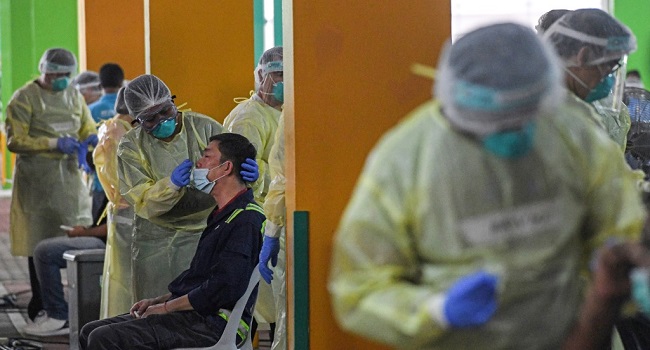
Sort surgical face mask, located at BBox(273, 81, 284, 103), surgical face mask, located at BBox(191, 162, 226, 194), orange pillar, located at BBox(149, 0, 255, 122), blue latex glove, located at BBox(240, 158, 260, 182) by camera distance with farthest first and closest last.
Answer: orange pillar, located at BBox(149, 0, 255, 122) → surgical face mask, located at BBox(273, 81, 284, 103) → surgical face mask, located at BBox(191, 162, 226, 194) → blue latex glove, located at BBox(240, 158, 260, 182)

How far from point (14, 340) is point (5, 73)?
400 inches

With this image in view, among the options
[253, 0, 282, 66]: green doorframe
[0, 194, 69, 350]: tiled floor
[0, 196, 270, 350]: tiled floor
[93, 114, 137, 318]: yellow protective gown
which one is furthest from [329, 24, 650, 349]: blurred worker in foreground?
[253, 0, 282, 66]: green doorframe

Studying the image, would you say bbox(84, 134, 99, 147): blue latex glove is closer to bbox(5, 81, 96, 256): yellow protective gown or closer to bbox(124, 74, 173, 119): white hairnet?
bbox(5, 81, 96, 256): yellow protective gown

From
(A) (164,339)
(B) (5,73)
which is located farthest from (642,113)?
(B) (5,73)

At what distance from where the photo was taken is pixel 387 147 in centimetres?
217

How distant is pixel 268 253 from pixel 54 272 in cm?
234

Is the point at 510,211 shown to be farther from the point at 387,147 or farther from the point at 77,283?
the point at 77,283

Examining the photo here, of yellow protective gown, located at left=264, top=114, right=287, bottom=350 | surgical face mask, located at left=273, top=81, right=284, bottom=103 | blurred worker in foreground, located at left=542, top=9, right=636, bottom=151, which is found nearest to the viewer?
blurred worker in foreground, located at left=542, top=9, right=636, bottom=151

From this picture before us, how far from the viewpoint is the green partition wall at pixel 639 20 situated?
11.1m

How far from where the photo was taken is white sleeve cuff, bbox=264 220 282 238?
4824mm

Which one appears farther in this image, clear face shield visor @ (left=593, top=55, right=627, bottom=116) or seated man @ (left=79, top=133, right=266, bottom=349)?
seated man @ (left=79, top=133, right=266, bottom=349)

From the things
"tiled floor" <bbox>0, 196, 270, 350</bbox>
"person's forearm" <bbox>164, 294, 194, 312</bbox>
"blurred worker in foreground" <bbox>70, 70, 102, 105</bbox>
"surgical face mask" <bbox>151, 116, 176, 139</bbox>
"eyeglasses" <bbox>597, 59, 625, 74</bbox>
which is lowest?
"tiled floor" <bbox>0, 196, 270, 350</bbox>

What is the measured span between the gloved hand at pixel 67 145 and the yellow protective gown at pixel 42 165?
→ 0.16 feet

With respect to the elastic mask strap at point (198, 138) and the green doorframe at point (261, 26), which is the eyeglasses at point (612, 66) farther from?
Result: the green doorframe at point (261, 26)
